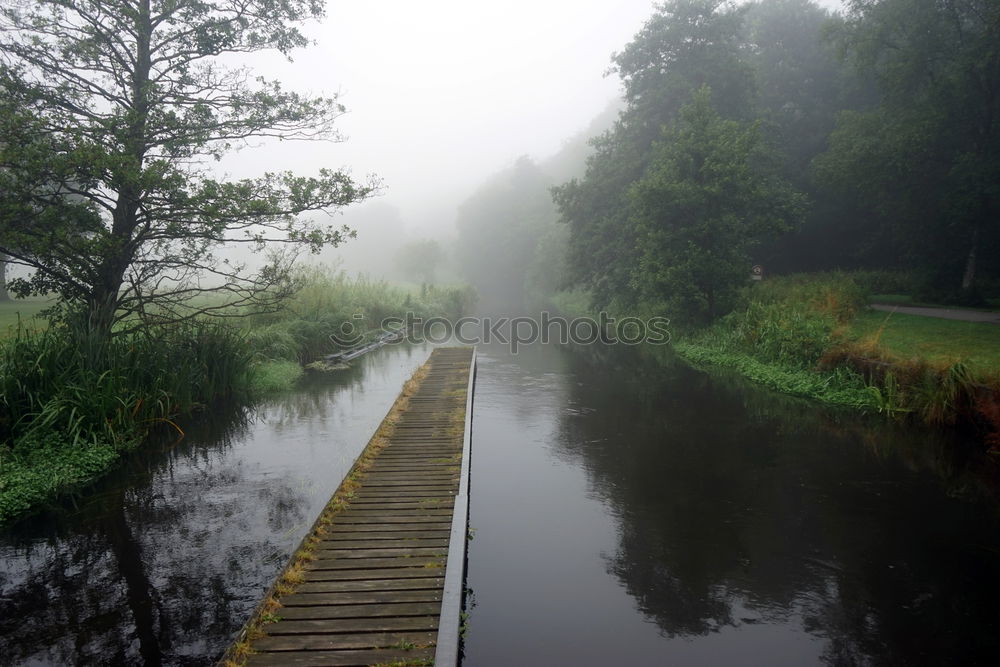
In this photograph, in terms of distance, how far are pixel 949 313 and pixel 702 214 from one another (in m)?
7.50

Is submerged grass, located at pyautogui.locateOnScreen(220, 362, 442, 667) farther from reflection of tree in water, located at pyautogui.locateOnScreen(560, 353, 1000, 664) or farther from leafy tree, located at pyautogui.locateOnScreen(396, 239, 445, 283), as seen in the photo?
leafy tree, located at pyautogui.locateOnScreen(396, 239, 445, 283)

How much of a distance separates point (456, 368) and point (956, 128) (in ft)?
57.5

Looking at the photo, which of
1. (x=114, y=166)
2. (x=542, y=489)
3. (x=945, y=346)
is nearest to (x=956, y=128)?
(x=945, y=346)

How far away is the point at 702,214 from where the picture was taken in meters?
20.3

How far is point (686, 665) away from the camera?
4.37 m

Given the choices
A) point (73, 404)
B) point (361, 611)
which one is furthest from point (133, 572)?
point (73, 404)

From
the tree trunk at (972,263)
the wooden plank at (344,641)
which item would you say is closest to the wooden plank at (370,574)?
the wooden plank at (344,641)

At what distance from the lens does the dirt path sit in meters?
15.4

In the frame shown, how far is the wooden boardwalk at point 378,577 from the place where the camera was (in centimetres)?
409

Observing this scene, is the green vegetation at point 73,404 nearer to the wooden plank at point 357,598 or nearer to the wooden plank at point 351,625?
the wooden plank at point 357,598

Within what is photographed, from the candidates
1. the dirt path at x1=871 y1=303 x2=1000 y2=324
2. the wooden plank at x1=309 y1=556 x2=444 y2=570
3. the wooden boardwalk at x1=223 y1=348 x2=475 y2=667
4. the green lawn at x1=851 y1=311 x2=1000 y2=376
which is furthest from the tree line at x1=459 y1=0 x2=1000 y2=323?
the wooden plank at x1=309 y1=556 x2=444 y2=570

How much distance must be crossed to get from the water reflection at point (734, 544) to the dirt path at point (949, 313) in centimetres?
730

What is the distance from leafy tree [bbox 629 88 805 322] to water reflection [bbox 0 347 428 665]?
13.3m

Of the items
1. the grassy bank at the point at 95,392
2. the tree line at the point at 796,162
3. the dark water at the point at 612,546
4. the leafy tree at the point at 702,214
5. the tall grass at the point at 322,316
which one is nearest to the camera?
the dark water at the point at 612,546
